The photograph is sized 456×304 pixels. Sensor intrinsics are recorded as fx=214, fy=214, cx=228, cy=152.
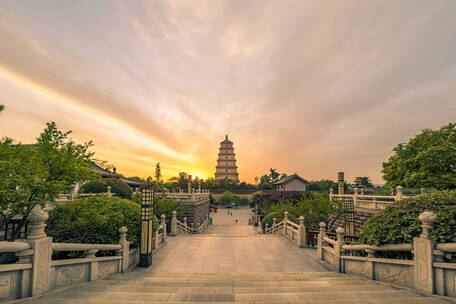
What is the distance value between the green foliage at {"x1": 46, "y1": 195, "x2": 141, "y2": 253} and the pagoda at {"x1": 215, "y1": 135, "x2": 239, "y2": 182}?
85.1 metres

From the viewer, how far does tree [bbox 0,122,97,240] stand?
6113 millimetres

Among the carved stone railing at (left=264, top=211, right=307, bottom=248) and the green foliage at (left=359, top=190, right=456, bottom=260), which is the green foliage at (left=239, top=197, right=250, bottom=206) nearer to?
the carved stone railing at (left=264, top=211, right=307, bottom=248)

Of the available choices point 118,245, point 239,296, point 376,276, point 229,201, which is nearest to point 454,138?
point 376,276

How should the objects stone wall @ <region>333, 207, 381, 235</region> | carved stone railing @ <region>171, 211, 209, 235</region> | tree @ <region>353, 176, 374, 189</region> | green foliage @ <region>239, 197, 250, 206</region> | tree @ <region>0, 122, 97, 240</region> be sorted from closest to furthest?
tree @ <region>0, 122, 97, 240</region>, carved stone railing @ <region>171, 211, 209, 235</region>, stone wall @ <region>333, 207, 381, 235</region>, green foliage @ <region>239, 197, 250, 206</region>, tree @ <region>353, 176, 374, 189</region>

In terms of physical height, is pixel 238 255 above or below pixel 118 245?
below

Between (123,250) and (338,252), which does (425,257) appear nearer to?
(338,252)

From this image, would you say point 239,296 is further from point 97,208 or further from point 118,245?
point 97,208

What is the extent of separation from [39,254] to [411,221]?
814 cm

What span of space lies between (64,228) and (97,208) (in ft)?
3.46

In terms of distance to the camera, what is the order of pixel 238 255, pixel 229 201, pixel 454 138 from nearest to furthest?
pixel 238 255, pixel 454 138, pixel 229 201

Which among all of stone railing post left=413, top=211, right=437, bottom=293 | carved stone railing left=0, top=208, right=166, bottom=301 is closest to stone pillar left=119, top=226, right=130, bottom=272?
carved stone railing left=0, top=208, right=166, bottom=301

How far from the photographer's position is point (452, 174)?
17.5 metres

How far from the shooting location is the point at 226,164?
95.5m

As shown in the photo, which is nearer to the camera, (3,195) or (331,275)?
(3,195)
